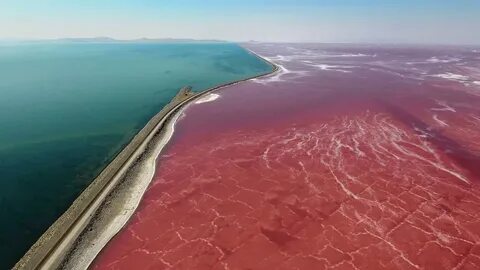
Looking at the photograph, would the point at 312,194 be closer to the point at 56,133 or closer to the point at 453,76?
the point at 56,133

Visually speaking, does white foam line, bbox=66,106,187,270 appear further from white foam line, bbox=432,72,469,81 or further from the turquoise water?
white foam line, bbox=432,72,469,81

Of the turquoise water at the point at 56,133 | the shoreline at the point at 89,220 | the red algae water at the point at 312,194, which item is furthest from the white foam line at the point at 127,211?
the turquoise water at the point at 56,133

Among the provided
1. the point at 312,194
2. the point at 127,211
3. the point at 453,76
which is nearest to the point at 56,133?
the point at 127,211

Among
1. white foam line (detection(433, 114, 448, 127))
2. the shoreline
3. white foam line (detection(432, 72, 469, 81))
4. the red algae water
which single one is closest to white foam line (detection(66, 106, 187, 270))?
the shoreline

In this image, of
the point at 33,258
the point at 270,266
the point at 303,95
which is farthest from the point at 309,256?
the point at 303,95

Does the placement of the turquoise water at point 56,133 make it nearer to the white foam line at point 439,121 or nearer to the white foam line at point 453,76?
the white foam line at point 439,121

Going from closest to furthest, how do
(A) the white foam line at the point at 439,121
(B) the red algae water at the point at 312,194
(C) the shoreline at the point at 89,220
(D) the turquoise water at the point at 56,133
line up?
(C) the shoreline at the point at 89,220 < (B) the red algae water at the point at 312,194 < (D) the turquoise water at the point at 56,133 < (A) the white foam line at the point at 439,121

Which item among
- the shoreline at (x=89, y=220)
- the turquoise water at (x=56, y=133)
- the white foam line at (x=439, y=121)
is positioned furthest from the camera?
the white foam line at (x=439, y=121)

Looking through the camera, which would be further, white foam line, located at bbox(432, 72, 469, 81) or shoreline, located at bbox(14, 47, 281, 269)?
white foam line, located at bbox(432, 72, 469, 81)
